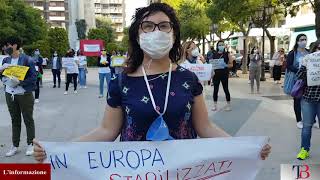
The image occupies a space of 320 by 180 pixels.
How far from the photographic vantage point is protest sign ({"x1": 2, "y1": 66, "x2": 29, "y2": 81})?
7594 millimetres

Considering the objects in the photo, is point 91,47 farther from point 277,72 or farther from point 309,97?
Answer: point 309,97

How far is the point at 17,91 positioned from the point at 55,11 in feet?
463

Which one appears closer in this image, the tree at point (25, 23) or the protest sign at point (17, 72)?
the protest sign at point (17, 72)

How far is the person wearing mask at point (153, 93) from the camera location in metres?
2.82

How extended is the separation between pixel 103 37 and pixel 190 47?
154ft

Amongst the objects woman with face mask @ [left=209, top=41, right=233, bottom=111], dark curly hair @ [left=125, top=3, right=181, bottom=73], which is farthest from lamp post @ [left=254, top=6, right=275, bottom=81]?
dark curly hair @ [left=125, top=3, right=181, bottom=73]

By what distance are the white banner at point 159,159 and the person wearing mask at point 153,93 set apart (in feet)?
0.21

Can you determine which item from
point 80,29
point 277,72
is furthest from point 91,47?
point 277,72

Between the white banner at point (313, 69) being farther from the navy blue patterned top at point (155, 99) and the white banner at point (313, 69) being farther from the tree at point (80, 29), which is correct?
the tree at point (80, 29)

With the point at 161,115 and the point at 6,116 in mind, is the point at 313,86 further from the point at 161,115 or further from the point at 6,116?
the point at 6,116

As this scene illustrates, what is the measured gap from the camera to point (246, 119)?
36.3 feet

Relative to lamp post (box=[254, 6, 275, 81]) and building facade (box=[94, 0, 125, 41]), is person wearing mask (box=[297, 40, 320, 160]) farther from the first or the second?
building facade (box=[94, 0, 125, 41])

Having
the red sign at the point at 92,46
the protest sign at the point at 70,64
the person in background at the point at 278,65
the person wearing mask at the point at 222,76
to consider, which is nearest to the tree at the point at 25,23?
the red sign at the point at 92,46

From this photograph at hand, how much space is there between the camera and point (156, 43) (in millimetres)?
2859
